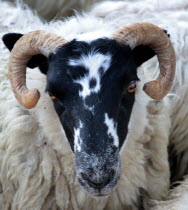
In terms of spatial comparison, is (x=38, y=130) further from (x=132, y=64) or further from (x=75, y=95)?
(x=132, y=64)

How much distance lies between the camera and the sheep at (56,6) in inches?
237

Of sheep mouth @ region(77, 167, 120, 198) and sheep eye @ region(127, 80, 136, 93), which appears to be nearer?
sheep mouth @ region(77, 167, 120, 198)

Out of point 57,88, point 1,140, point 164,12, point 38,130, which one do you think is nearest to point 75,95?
point 57,88

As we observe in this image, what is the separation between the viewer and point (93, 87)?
2.50 m

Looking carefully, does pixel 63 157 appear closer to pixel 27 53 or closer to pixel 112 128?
pixel 112 128

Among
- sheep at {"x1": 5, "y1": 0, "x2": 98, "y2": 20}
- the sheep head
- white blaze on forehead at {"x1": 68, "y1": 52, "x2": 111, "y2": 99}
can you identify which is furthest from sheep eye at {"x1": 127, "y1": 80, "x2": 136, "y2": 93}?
sheep at {"x1": 5, "y1": 0, "x2": 98, "y2": 20}

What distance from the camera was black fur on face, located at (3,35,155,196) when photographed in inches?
94.5


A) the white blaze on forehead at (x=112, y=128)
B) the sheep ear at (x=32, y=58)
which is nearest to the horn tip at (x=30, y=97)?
the sheep ear at (x=32, y=58)

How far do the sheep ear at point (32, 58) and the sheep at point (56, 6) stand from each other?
3.21m

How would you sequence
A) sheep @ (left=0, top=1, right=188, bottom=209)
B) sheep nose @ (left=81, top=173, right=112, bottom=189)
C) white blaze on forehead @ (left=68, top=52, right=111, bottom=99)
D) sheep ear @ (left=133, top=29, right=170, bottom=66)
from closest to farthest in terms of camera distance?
sheep nose @ (left=81, top=173, right=112, bottom=189), white blaze on forehead @ (left=68, top=52, right=111, bottom=99), sheep ear @ (left=133, top=29, right=170, bottom=66), sheep @ (left=0, top=1, right=188, bottom=209)

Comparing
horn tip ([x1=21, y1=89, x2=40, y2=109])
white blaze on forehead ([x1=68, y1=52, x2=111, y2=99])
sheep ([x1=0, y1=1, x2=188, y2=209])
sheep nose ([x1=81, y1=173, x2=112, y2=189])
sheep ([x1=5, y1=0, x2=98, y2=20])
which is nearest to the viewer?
sheep nose ([x1=81, y1=173, x2=112, y2=189])

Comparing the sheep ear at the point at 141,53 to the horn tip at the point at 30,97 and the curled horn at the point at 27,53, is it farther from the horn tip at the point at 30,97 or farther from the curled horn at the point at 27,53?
the horn tip at the point at 30,97

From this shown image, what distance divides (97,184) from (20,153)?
31.0 inches

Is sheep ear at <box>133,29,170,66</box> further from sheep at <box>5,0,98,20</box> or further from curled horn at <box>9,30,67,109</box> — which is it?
sheep at <box>5,0,98,20</box>
